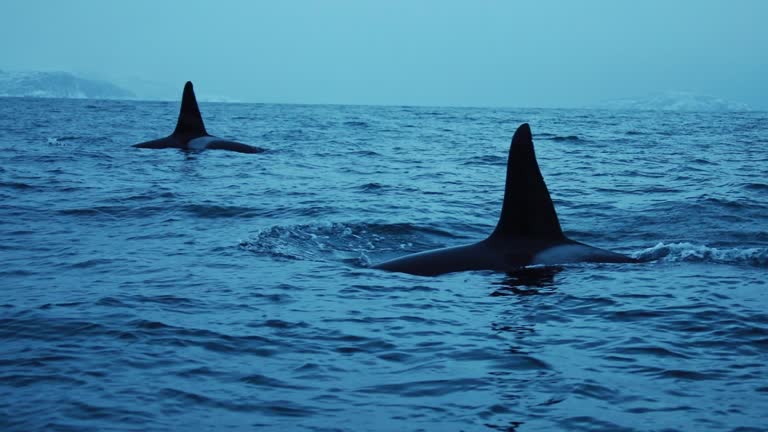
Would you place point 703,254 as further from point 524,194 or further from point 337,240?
point 337,240

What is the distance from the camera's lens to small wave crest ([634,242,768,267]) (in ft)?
37.1

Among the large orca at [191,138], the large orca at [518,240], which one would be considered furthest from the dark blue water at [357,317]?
the large orca at [191,138]

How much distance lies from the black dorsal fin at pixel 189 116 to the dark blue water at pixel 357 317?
10598 mm

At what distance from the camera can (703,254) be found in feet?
38.5

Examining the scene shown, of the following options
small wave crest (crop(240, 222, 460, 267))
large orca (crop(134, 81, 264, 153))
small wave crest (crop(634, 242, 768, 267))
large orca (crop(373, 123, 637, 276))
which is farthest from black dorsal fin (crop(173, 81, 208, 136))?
small wave crest (crop(634, 242, 768, 267))

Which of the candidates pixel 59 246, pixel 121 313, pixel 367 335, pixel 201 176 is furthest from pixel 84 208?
pixel 367 335

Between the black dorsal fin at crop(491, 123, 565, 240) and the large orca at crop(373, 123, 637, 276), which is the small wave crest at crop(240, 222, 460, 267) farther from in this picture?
the black dorsal fin at crop(491, 123, 565, 240)

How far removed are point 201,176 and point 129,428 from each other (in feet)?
55.6

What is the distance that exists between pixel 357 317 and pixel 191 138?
75.1 ft

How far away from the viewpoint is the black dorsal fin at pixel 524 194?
1048 centimetres

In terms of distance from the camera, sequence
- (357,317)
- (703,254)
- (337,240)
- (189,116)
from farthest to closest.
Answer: (189,116), (337,240), (703,254), (357,317)

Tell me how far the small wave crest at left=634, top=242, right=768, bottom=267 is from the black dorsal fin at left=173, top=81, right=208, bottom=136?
20445 millimetres

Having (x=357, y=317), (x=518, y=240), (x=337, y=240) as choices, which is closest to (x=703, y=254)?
(x=518, y=240)

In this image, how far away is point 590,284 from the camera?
32.2 ft
